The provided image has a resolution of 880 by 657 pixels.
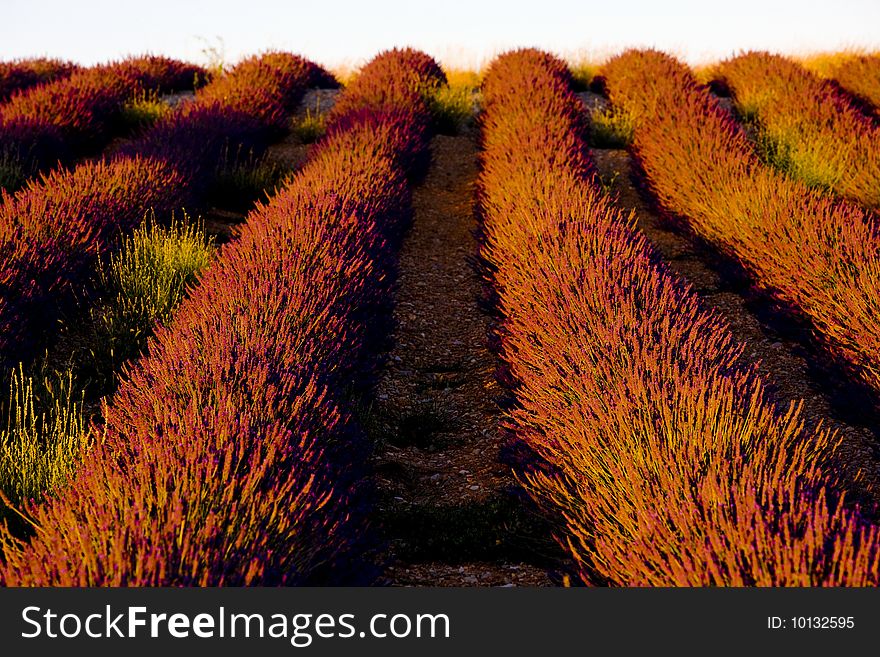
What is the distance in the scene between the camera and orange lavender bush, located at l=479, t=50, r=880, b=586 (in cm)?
228

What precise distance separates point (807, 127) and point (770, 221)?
4111mm

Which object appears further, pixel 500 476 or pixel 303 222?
pixel 303 222

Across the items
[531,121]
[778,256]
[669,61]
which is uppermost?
[669,61]

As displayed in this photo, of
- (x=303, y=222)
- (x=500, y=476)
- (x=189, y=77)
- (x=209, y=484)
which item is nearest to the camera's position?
(x=209, y=484)

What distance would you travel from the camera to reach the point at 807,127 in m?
9.09

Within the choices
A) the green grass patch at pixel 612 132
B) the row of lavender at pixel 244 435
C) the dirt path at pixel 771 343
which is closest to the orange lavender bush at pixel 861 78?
the green grass patch at pixel 612 132

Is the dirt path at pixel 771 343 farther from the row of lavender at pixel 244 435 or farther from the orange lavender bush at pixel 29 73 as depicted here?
the orange lavender bush at pixel 29 73

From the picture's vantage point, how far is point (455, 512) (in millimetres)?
3539

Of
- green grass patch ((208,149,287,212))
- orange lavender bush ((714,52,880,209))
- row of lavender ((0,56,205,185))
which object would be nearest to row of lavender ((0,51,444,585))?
green grass patch ((208,149,287,212))

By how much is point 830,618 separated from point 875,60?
47.0 ft

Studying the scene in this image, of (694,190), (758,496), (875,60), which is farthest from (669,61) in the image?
(758,496)

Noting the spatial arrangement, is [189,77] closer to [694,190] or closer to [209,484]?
[694,190]

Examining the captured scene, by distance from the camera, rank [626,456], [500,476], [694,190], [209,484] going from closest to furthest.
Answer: [209,484]
[626,456]
[500,476]
[694,190]

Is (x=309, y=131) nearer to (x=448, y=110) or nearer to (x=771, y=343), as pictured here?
(x=448, y=110)
